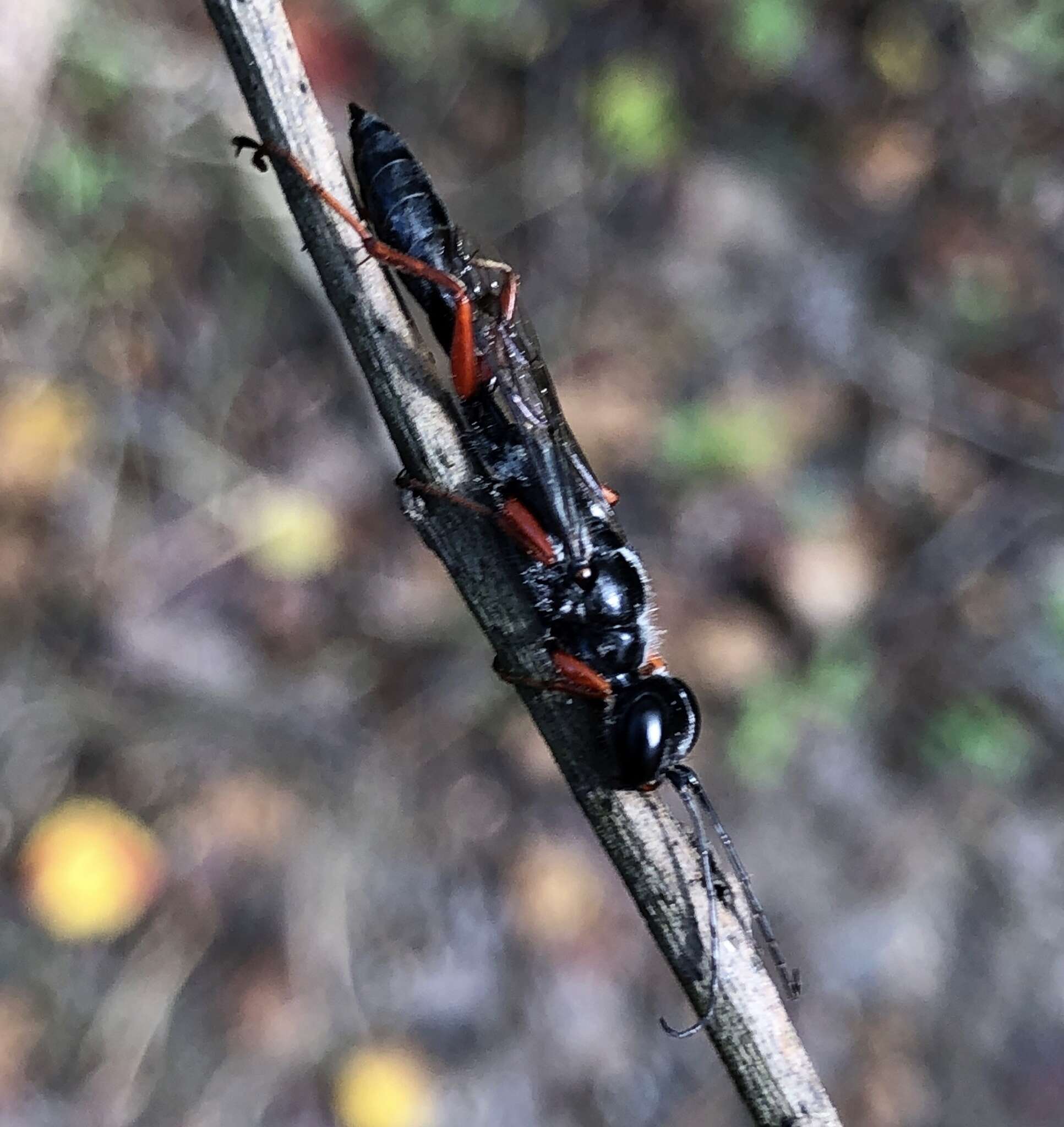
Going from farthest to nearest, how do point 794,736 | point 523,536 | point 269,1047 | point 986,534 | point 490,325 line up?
point 986,534
point 794,736
point 269,1047
point 490,325
point 523,536

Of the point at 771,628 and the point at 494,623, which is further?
the point at 771,628

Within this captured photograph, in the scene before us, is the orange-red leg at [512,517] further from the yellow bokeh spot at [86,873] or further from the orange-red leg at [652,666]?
the yellow bokeh spot at [86,873]

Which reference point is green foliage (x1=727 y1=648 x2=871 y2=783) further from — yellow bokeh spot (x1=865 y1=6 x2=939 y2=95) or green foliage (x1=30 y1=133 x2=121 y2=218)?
green foliage (x1=30 y1=133 x2=121 y2=218)

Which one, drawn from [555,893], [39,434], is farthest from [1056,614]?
[39,434]

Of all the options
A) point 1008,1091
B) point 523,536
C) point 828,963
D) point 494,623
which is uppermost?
point 523,536

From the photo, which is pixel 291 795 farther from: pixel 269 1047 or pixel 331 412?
pixel 331 412

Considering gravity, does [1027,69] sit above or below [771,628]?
above

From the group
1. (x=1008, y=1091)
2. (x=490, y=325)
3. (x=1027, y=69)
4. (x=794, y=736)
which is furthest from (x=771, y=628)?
(x=1027, y=69)

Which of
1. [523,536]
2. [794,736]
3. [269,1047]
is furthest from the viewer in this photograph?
[794,736]
